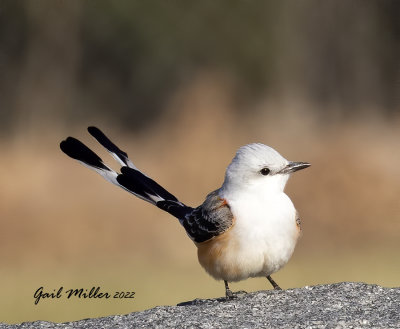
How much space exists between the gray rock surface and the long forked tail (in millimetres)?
968

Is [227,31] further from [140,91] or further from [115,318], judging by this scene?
[115,318]

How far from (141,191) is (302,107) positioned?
9.46 m

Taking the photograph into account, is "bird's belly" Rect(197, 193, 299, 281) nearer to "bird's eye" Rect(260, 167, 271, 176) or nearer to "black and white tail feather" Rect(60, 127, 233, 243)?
"black and white tail feather" Rect(60, 127, 233, 243)

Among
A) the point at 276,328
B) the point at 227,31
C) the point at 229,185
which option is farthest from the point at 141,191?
the point at 227,31

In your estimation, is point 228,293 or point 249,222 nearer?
point 249,222

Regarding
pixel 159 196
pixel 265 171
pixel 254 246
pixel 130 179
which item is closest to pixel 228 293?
pixel 254 246

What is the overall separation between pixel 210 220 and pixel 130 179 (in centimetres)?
134

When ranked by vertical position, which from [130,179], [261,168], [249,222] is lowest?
[249,222]

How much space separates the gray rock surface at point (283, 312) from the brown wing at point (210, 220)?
18.5 inches

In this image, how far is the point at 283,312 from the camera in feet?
18.6

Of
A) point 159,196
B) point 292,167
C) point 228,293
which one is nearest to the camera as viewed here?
point 292,167

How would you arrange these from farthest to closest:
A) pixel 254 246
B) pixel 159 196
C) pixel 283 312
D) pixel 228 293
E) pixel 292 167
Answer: pixel 159 196, pixel 228 293, pixel 292 167, pixel 254 246, pixel 283 312

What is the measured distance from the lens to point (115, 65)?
16297mm

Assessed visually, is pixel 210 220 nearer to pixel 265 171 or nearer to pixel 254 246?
pixel 254 246
